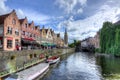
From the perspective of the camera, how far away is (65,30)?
148375 millimetres

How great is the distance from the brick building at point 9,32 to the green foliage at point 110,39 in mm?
32442

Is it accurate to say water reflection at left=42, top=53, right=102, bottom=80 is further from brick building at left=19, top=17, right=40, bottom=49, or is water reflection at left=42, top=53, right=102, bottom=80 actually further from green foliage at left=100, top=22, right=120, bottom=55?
green foliage at left=100, top=22, right=120, bottom=55

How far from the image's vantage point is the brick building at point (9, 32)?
3922 cm

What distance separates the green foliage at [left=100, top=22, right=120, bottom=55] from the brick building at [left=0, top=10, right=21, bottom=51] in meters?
32.4

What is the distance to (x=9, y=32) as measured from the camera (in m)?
41.7

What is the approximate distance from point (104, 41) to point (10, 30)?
1603 inches

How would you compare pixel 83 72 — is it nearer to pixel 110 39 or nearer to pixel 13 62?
pixel 13 62

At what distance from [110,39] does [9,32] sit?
38.3 m

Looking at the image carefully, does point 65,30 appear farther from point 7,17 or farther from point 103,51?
point 7,17

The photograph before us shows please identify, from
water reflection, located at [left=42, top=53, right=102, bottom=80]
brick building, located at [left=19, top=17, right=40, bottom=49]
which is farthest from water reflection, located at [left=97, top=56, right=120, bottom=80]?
brick building, located at [left=19, top=17, right=40, bottom=49]

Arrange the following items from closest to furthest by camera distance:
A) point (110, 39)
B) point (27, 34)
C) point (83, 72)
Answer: point (83, 72)
point (27, 34)
point (110, 39)

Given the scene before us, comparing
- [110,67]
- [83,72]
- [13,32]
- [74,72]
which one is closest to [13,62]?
[74,72]

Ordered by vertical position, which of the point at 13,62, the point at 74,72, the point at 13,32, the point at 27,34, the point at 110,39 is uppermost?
the point at 27,34

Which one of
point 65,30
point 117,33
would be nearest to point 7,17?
point 117,33
